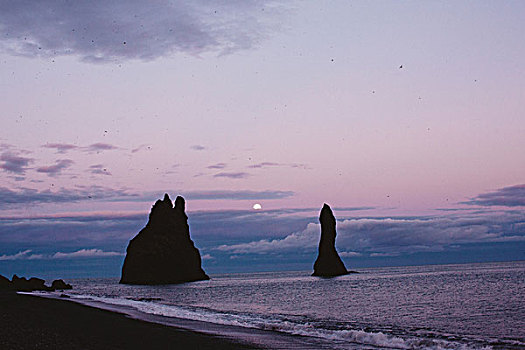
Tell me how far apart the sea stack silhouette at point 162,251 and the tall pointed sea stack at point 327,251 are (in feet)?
150

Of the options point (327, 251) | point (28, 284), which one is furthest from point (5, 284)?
point (327, 251)

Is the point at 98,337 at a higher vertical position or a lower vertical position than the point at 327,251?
lower

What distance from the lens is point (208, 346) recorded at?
24453mm

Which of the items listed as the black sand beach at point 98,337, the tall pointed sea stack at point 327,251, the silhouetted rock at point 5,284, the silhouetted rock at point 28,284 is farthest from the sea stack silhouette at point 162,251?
the black sand beach at point 98,337

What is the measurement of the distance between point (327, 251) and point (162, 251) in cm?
5977

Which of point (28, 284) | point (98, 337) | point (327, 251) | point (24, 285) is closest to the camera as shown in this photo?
point (98, 337)

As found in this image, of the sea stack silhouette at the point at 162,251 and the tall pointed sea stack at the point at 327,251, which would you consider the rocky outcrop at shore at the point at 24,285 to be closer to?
the sea stack silhouette at the point at 162,251

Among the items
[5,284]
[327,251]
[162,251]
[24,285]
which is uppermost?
[162,251]

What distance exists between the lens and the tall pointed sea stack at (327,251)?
186375 mm

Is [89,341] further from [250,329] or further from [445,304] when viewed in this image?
[445,304]

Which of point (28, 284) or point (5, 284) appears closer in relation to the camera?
point (5, 284)

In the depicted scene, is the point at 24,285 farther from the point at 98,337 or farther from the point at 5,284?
the point at 98,337

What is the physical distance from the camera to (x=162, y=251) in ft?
542

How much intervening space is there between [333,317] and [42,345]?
1285 inches
